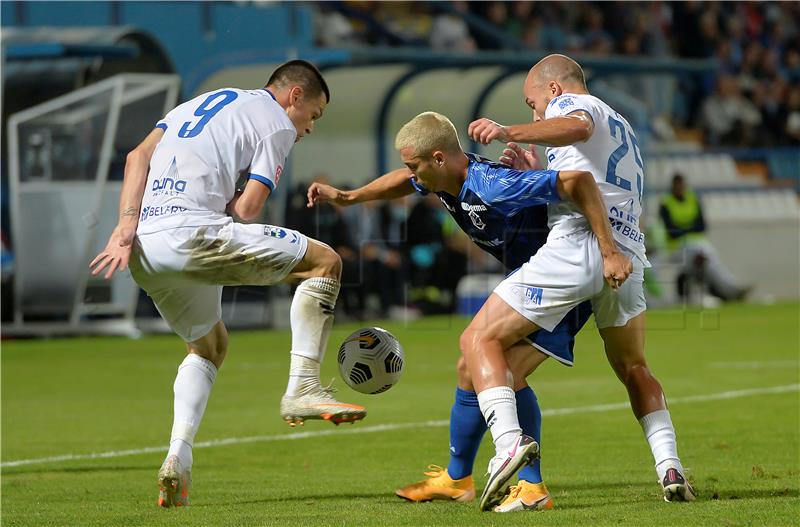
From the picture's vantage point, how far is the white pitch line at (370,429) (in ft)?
31.5

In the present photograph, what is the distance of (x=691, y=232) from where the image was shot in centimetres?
2431

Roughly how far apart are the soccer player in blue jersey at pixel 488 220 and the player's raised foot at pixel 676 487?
22.7 inches

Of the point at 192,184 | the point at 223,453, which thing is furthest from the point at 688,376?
the point at 192,184

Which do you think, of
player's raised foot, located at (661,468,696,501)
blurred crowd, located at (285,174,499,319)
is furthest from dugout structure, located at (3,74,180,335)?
player's raised foot, located at (661,468,696,501)

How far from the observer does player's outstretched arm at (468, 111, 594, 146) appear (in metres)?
6.34

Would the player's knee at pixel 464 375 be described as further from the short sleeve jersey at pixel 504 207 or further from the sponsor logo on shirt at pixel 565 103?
the sponsor logo on shirt at pixel 565 103

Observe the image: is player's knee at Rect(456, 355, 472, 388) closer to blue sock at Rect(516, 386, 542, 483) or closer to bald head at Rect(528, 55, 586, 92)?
blue sock at Rect(516, 386, 542, 483)

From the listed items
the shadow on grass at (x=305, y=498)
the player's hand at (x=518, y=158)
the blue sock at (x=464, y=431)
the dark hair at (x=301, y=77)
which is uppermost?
the dark hair at (x=301, y=77)

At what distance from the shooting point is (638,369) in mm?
7180

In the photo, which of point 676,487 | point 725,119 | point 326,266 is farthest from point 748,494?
point 725,119

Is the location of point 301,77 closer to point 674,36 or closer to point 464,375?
point 464,375

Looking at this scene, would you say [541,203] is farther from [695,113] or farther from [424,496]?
[695,113]

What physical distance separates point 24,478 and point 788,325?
14.6 metres

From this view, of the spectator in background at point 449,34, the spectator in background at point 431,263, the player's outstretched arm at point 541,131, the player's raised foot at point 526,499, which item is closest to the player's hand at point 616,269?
the player's outstretched arm at point 541,131
